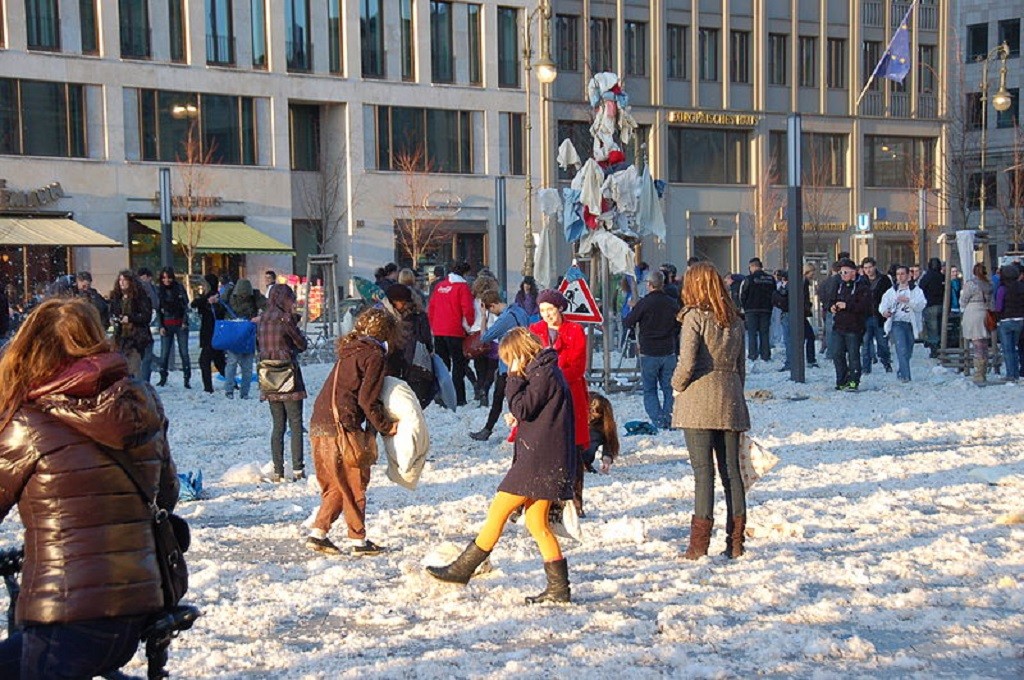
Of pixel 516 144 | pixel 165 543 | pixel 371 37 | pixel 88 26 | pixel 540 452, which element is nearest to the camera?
pixel 165 543

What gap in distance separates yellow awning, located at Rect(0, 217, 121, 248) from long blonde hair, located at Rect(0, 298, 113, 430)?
33.2m

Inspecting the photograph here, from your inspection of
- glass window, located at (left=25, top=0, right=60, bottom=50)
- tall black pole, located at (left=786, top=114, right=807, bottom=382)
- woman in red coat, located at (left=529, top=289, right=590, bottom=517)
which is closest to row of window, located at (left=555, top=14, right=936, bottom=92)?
glass window, located at (left=25, top=0, right=60, bottom=50)

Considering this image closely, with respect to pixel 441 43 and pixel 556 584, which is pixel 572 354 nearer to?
pixel 556 584

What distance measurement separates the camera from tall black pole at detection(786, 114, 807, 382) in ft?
61.9

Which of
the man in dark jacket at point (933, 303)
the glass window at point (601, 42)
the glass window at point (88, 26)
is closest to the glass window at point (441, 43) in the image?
the glass window at point (601, 42)

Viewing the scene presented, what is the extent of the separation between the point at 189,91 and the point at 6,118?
19.2 ft

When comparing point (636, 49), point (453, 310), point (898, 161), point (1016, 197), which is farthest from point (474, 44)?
point (453, 310)

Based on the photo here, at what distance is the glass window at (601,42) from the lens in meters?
49.0

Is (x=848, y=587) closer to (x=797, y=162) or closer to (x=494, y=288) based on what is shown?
(x=494, y=288)

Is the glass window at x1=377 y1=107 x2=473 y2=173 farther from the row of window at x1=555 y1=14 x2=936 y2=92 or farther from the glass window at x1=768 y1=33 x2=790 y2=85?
the glass window at x1=768 y1=33 x2=790 y2=85

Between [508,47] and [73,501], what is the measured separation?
148 ft

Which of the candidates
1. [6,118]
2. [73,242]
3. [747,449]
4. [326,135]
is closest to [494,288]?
[747,449]

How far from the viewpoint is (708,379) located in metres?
7.92

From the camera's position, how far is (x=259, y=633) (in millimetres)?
6570
